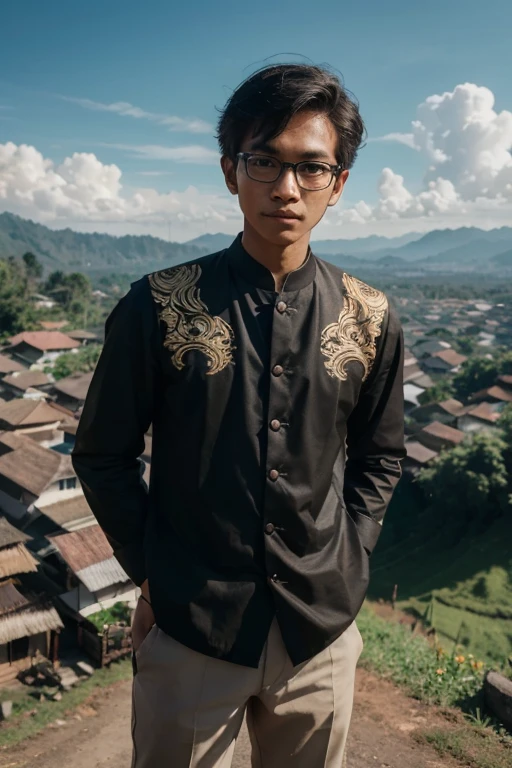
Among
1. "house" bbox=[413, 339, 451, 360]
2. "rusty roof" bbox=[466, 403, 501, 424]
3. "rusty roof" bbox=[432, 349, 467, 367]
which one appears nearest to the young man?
"rusty roof" bbox=[466, 403, 501, 424]

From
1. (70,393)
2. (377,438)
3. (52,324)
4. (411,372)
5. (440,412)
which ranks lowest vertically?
(440,412)

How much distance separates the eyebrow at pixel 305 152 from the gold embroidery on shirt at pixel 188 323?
1.53ft

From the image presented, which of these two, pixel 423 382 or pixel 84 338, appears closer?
pixel 423 382

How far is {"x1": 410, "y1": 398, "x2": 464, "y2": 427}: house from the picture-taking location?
3369cm

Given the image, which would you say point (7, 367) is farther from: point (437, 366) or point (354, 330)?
point (354, 330)

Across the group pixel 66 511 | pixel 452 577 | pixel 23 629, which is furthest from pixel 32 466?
pixel 452 577

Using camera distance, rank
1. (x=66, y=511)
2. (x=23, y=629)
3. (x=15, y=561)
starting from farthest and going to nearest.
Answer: (x=66, y=511) < (x=15, y=561) < (x=23, y=629)

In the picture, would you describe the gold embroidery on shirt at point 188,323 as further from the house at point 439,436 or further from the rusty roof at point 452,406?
the rusty roof at point 452,406

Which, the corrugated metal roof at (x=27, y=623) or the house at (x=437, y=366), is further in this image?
the house at (x=437, y=366)

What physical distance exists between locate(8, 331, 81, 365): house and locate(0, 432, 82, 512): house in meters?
21.6

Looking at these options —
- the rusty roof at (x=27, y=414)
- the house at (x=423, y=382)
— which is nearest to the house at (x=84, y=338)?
the rusty roof at (x=27, y=414)

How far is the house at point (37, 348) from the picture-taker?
1555 inches

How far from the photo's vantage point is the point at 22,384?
32.1 meters

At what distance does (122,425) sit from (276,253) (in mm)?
757
